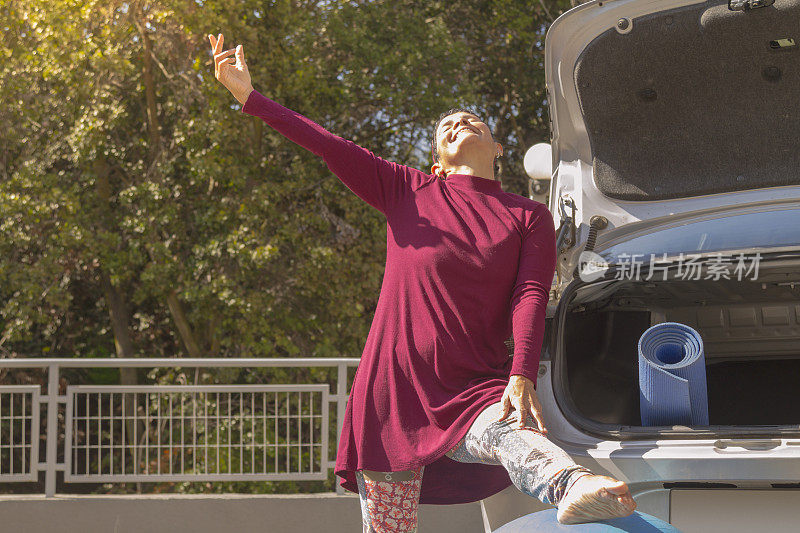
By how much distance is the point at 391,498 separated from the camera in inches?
87.6

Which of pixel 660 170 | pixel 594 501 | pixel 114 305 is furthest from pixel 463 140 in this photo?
pixel 114 305

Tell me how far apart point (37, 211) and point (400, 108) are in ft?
13.2

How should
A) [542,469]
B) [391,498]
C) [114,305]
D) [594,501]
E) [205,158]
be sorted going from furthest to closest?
[114,305] → [205,158] → [391,498] → [542,469] → [594,501]

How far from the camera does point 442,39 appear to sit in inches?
397

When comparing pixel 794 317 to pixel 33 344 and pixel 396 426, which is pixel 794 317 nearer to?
pixel 396 426

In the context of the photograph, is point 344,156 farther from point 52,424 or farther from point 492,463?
point 52,424

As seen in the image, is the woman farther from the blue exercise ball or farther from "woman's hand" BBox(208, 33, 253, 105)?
the blue exercise ball

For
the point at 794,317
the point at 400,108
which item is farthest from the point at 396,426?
the point at 400,108

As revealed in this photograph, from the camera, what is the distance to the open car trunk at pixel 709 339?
331cm

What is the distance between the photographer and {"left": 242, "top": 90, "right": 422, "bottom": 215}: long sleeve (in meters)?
2.31

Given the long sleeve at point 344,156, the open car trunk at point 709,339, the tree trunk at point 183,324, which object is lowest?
the open car trunk at point 709,339

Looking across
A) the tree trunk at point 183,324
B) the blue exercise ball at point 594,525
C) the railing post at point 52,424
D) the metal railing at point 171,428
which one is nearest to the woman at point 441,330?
the blue exercise ball at point 594,525

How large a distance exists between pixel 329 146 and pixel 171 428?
3.38 meters

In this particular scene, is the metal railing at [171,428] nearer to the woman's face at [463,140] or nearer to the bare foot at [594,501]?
the woman's face at [463,140]
